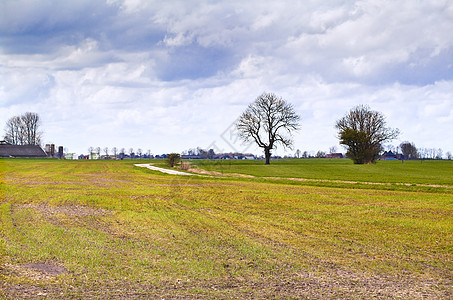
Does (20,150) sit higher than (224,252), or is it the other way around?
(20,150)

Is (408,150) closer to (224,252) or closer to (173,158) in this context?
(173,158)

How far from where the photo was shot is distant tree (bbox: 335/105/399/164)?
2628 inches

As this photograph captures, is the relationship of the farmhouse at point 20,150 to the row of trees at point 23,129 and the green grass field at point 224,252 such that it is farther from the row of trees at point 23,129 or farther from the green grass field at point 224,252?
the green grass field at point 224,252

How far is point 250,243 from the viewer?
8.27 metres

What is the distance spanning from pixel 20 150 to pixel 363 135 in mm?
97406

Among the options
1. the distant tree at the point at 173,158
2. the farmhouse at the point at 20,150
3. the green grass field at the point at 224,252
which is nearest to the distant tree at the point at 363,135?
the distant tree at the point at 173,158

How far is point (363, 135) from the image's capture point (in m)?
65.8

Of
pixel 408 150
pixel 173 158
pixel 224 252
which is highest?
pixel 408 150

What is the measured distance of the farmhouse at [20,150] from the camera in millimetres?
106438

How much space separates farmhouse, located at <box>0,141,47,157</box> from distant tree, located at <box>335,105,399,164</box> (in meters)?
90.0

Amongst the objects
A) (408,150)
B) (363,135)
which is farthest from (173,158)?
(408,150)

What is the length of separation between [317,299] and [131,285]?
9.19 feet

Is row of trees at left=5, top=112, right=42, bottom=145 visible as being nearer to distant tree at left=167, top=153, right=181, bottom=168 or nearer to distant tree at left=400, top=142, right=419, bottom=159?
distant tree at left=167, top=153, right=181, bottom=168

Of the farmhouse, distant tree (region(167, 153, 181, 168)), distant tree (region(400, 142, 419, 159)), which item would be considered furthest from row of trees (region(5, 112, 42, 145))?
distant tree (region(400, 142, 419, 159))
